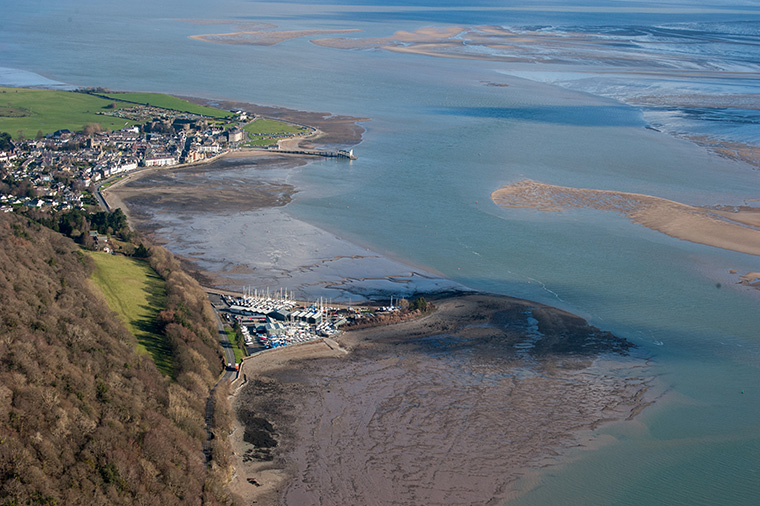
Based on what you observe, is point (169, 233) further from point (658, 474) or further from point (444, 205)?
point (658, 474)

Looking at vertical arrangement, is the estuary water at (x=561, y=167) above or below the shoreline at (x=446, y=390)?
above

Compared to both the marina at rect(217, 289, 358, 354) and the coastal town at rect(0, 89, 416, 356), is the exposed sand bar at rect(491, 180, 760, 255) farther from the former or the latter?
the marina at rect(217, 289, 358, 354)

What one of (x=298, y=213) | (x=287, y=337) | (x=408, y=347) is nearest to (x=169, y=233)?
(x=298, y=213)

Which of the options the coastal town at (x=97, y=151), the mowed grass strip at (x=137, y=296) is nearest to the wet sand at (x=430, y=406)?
the mowed grass strip at (x=137, y=296)

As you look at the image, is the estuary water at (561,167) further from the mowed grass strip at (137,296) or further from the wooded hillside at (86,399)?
the wooded hillside at (86,399)

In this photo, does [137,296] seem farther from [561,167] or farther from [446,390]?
[561,167]

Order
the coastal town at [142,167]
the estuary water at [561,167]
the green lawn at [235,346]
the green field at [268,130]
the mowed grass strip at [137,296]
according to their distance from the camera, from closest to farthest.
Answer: the estuary water at [561,167] → the mowed grass strip at [137,296] → the green lawn at [235,346] → the coastal town at [142,167] → the green field at [268,130]

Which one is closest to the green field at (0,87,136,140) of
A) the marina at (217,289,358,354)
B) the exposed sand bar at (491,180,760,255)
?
the exposed sand bar at (491,180,760,255)
